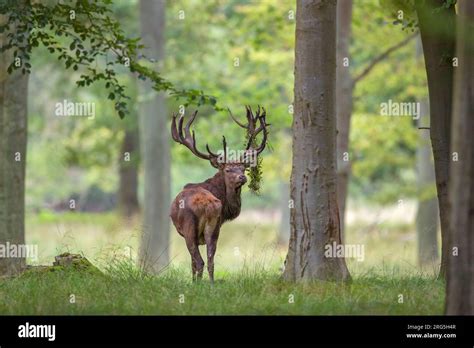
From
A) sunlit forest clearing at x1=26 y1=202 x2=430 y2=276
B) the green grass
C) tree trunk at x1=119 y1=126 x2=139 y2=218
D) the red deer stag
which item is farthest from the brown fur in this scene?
tree trunk at x1=119 y1=126 x2=139 y2=218

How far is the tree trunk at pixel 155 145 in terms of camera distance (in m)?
21.7

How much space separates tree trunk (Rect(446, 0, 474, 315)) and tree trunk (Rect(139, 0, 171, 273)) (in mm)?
14135

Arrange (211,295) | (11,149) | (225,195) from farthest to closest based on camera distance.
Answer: (11,149), (225,195), (211,295)

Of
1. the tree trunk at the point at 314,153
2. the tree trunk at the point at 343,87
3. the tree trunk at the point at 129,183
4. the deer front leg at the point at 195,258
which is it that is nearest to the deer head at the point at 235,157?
the tree trunk at the point at 314,153

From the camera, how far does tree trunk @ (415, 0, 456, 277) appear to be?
454 inches

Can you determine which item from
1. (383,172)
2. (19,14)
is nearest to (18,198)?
(19,14)

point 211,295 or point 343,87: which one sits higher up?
point 343,87

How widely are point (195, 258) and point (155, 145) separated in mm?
11179

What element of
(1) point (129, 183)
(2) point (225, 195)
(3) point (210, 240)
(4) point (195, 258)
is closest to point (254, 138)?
(2) point (225, 195)

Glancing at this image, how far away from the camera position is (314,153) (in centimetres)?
1079

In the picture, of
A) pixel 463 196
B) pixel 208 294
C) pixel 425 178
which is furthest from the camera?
pixel 425 178

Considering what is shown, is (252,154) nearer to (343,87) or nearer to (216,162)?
(216,162)

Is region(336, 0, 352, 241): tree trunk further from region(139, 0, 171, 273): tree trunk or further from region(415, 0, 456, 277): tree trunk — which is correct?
region(415, 0, 456, 277): tree trunk

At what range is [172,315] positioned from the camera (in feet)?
30.0
